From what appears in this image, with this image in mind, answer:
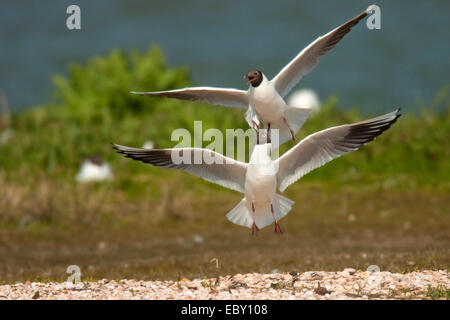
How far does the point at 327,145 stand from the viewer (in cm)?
715

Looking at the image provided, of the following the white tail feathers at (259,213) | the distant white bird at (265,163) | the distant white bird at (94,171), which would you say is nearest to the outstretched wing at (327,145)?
the distant white bird at (265,163)

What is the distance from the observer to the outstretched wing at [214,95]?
766 centimetres

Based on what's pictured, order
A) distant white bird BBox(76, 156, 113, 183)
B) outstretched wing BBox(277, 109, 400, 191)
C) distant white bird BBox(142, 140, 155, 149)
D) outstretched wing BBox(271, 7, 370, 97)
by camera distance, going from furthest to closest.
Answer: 1. distant white bird BBox(142, 140, 155, 149)
2. distant white bird BBox(76, 156, 113, 183)
3. outstretched wing BBox(271, 7, 370, 97)
4. outstretched wing BBox(277, 109, 400, 191)

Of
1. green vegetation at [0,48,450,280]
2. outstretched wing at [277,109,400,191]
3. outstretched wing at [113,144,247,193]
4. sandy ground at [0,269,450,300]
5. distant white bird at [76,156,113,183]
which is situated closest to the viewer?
sandy ground at [0,269,450,300]

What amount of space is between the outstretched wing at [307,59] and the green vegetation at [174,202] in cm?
185

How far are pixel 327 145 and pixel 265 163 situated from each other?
1.94ft

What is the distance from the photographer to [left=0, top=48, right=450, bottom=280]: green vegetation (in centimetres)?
907

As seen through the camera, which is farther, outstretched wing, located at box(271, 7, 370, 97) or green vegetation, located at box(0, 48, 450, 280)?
green vegetation, located at box(0, 48, 450, 280)

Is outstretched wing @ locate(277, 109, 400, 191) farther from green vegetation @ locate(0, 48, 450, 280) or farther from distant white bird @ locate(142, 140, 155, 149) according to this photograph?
distant white bird @ locate(142, 140, 155, 149)

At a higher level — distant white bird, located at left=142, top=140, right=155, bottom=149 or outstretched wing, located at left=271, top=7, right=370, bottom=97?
distant white bird, located at left=142, top=140, right=155, bottom=149

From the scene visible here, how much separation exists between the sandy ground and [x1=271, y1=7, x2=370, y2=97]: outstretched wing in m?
2.05

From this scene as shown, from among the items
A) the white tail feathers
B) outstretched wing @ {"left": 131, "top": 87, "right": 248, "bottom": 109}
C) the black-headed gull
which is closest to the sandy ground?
the white tail feathers

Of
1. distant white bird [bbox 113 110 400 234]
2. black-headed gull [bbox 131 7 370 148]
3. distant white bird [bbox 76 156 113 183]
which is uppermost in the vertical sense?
distant white bird [bbox 76 156 113 183]
